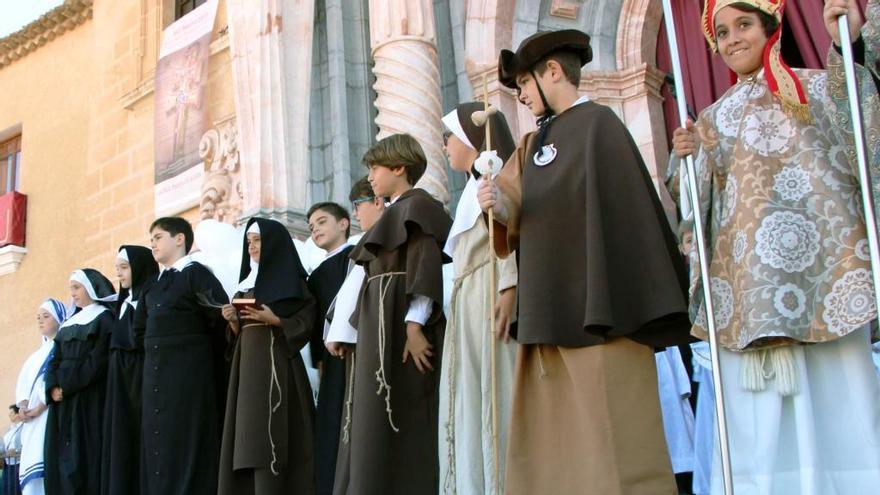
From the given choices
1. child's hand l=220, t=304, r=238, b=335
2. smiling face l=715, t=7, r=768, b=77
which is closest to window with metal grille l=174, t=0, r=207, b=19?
child's hand l=220, t=304, r=238, b=335

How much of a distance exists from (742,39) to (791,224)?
0.69 meters

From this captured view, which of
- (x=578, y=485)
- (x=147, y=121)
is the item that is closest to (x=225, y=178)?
(x=147, y=121)

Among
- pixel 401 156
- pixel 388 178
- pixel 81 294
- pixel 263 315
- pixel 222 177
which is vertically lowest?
pixel 263 315

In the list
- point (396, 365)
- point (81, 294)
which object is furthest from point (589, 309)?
point (81, 294)

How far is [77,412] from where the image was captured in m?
6.67

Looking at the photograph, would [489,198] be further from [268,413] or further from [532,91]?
[268,413]

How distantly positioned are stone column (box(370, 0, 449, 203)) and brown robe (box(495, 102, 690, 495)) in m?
3.42

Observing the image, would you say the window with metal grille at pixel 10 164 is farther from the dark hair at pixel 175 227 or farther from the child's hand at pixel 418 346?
the child's hand at pixel 418 346

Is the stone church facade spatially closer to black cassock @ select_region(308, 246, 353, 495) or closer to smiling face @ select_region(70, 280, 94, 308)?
smiling face @ select_region(70, 280, 94, 308)

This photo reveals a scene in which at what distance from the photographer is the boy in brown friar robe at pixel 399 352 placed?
14.8 ft

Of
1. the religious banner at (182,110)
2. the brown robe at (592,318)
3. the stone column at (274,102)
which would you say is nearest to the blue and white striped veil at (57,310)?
the stone column at (274,102)

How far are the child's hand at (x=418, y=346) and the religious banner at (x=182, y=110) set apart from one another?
5.74 metres

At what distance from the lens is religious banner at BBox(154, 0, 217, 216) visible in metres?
10.2

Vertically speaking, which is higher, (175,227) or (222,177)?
(222,177)
